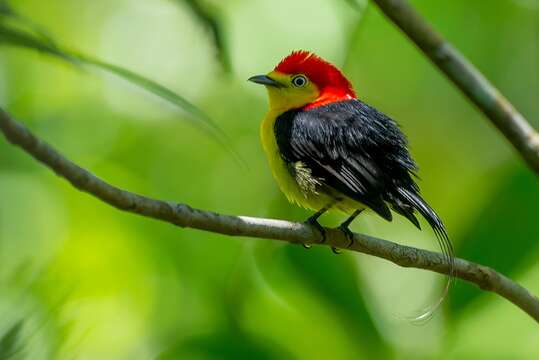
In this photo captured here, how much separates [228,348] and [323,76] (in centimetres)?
171

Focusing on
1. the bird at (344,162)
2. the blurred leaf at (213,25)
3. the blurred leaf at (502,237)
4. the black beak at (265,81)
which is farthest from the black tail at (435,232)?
the blurred leaf at (213,25)

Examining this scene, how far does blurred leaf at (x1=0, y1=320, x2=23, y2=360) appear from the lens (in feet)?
4.12

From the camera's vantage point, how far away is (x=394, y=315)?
3.52 meters

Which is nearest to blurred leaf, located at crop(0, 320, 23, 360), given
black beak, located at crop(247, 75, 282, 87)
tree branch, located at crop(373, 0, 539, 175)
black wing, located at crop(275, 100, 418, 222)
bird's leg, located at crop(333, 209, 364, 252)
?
tree branch, located at crop(373, 0, 539, 175)

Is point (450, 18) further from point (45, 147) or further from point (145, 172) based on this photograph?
point (45, 147)

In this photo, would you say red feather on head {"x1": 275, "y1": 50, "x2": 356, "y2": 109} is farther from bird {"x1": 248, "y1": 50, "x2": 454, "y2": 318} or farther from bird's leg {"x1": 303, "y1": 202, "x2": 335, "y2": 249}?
bird's leg {"x1": 303, "y1": 202, "x2": 335, "y2": 249}

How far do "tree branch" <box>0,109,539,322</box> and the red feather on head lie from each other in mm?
1210

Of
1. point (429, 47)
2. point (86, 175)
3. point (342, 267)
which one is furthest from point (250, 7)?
point (86, 175)

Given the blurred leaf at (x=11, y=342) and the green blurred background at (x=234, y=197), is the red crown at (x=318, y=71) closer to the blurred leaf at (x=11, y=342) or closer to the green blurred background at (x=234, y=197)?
the green blurred background at (x=234, y=197)

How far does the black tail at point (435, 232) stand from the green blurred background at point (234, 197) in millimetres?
296

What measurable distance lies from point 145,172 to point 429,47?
139 inches

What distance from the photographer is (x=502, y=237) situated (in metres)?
3.66

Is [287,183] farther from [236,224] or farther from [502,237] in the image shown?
[236,224]

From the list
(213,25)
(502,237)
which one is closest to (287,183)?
(502,237)
